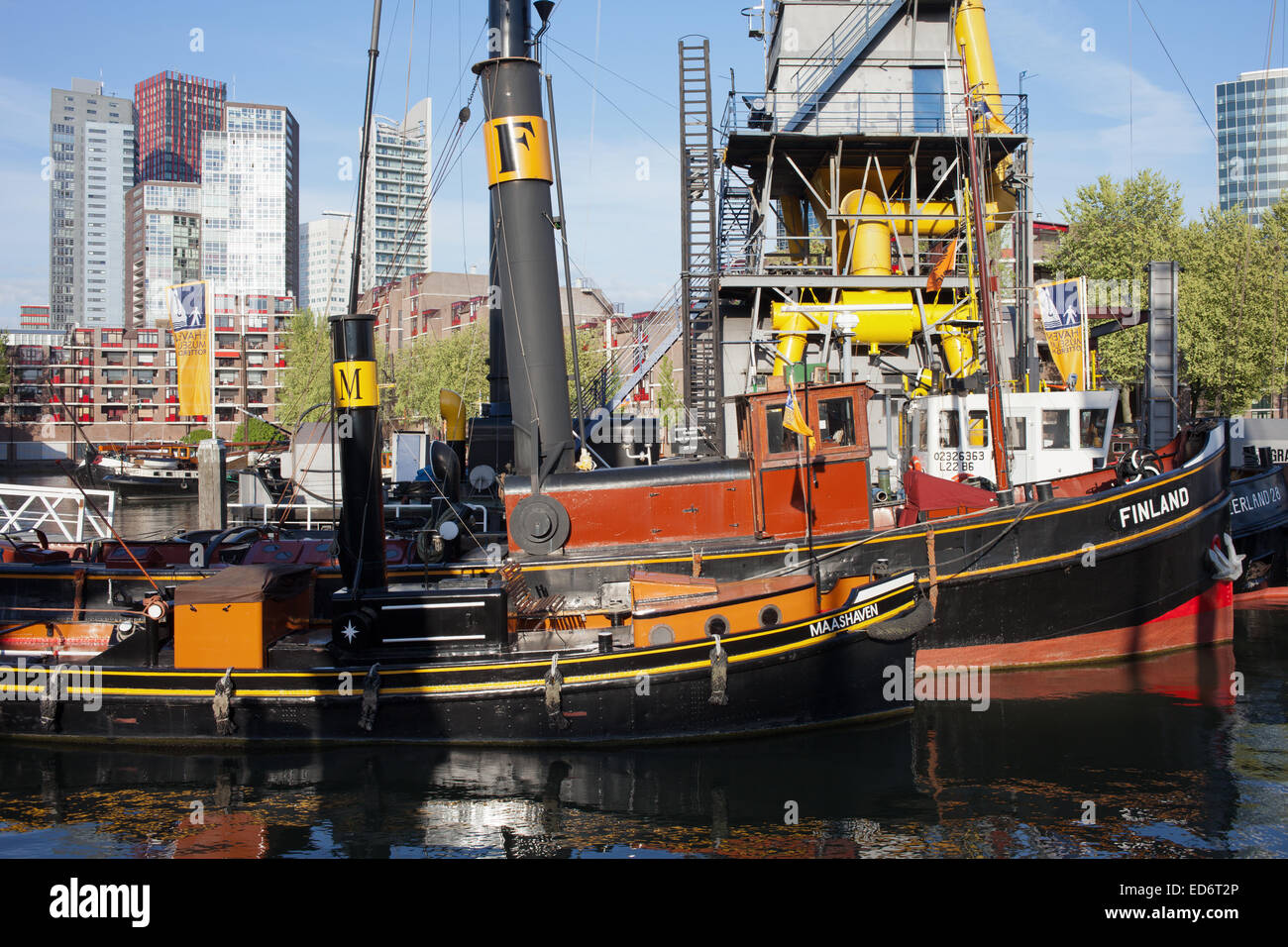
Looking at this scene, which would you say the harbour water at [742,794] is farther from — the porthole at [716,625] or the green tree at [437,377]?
→ the green tree at [437,377]

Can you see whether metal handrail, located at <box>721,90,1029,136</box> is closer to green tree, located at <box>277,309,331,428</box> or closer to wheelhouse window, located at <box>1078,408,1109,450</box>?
wheelhouse window, located at <box>1078,408,1109,450</box>

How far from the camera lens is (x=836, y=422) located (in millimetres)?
14617

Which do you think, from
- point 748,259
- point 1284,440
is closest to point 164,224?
point 748,259

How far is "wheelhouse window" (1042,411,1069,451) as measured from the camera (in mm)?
18188

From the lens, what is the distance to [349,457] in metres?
12.8

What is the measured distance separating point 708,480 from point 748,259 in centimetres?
1665

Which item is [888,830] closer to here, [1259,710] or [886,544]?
[886,544]

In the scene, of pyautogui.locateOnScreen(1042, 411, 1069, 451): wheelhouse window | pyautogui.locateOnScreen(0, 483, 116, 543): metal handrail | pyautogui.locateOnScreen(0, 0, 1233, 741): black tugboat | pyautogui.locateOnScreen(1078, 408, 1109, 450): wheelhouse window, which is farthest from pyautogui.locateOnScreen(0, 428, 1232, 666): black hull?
pyautogui.locateOnScreen(0, 483, 116, 543): metal handrail

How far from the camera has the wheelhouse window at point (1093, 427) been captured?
1814 centimetres

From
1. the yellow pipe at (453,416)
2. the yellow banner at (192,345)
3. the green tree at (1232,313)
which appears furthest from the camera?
the green tree at (1232,313)

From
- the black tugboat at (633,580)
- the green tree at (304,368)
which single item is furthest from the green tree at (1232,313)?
the green tree at (304,368)

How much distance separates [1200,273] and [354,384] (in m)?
39.9

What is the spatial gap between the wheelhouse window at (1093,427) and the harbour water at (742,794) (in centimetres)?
578

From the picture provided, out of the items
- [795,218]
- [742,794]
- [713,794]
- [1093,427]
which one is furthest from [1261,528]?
[795,218]
